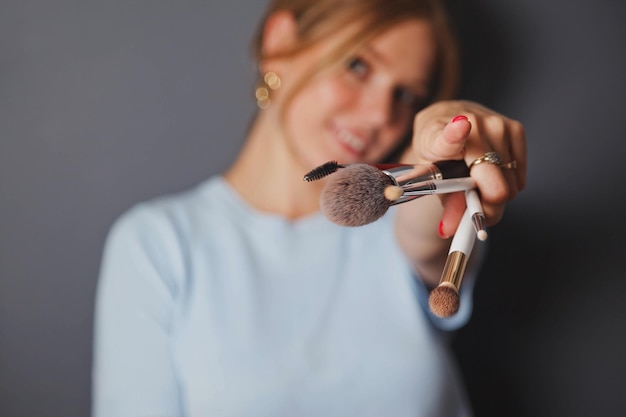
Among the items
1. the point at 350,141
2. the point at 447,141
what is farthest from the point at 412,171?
the point at 350,141

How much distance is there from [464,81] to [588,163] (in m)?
0.13

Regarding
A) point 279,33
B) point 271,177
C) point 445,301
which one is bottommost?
point 445,301

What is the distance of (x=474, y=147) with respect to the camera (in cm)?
31

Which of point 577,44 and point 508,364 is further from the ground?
point 577,44

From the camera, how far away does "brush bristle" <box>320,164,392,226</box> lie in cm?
27

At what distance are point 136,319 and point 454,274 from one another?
12.5 inches

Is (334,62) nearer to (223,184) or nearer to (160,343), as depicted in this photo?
(223,184)

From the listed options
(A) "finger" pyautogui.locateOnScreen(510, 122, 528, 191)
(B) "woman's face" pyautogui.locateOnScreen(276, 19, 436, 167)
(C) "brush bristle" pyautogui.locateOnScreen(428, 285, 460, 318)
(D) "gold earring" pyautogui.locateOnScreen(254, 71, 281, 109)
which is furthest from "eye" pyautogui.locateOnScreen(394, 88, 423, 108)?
(C) "brush bristle" pyautogui.locateOnScreen(428, 285, 460, 318)

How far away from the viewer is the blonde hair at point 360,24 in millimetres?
521

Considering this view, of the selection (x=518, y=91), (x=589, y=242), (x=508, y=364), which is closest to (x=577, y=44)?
(x=518, y=91)

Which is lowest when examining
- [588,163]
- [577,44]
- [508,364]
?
[508,364]

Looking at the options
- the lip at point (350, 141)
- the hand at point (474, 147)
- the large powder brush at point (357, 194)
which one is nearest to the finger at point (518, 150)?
the hand at point (474, 147)

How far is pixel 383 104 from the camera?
1.76 feet

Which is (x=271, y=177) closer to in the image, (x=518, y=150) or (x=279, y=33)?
(x=279, y=33)
